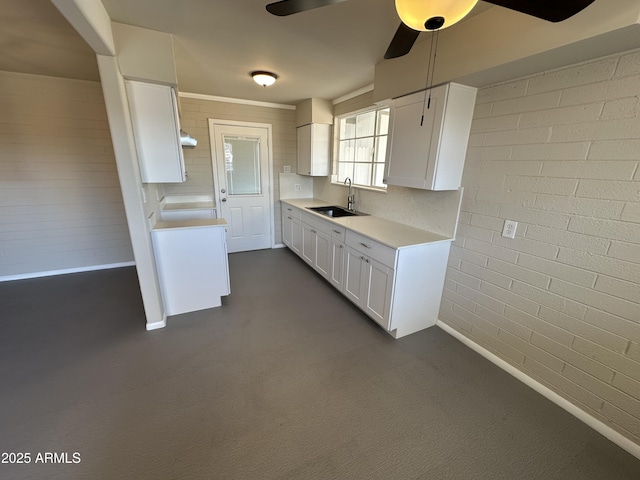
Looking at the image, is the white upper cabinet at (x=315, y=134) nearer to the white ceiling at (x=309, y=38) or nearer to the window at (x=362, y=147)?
the window at (x=362, y=147)

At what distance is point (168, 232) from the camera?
2434 mm

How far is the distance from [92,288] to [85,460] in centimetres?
243

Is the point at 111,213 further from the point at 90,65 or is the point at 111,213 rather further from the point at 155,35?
the point at 155,35

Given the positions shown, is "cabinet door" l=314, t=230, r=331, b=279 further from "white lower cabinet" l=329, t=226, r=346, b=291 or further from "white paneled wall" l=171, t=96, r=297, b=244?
"white paneled wall" l=171, t=96, r=297, b=244

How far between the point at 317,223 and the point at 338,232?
529mm

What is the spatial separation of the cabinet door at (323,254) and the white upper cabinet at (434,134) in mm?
1193

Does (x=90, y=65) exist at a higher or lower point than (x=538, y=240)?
higher

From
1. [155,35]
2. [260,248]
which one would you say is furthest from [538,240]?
[260,248]

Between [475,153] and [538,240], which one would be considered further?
[475,153]

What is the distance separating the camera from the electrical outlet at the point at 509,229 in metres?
1.91

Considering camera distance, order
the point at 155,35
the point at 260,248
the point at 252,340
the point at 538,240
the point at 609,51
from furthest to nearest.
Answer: the point at 260,248 < the point at 252,340 < the point at 155,35 < the point at 538,240 < the point at 609,51

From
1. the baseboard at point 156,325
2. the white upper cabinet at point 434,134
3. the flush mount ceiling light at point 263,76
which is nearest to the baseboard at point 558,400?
the white upper cabinet at point 434,134

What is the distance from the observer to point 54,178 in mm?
3301

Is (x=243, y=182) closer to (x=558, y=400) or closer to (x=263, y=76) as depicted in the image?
(x=263, y=76)
